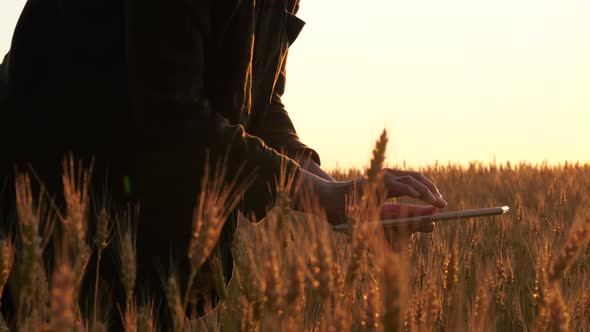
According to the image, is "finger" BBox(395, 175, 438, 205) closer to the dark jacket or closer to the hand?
the hand

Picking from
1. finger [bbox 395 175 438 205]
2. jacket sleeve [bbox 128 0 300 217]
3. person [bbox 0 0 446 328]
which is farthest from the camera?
finger [bbox 395 175 438 205]

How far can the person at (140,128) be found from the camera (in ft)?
5.25

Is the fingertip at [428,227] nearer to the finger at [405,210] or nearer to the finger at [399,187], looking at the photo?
the finger at [405,210]

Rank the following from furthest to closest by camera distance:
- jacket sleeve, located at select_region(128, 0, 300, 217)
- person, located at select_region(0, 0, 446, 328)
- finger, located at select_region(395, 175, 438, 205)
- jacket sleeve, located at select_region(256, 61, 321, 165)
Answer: jacket sleeve, located at select_region(256, 61, 321, 165) < finger, located at select_region(395, 175, 438, 205) < person, located at select_region(0, 0, 446, 328) < jacket sleeve, located at select_region(128, 0, 300, 217)

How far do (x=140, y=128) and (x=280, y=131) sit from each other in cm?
82

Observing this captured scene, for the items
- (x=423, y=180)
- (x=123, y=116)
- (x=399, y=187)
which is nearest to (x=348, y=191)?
(x=399, y=187)

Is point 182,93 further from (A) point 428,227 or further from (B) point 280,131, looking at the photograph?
(B) point 280,131

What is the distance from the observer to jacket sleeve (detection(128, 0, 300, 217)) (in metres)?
1.50

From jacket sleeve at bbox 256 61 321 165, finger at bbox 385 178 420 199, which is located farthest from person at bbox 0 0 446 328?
jacket sleeve at bbox 256 61 321 165

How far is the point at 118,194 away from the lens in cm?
182

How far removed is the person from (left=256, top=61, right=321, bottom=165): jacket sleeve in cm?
41

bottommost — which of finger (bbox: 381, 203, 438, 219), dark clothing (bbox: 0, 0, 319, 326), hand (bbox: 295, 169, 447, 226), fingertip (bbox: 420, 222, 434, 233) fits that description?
fingertip (bbox: 420, 222, 434, 233)

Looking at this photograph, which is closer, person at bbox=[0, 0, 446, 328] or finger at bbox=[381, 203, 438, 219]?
person at bbox=[0, 0, 446, 328]

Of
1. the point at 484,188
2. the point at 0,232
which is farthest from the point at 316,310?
the point at 484,188
